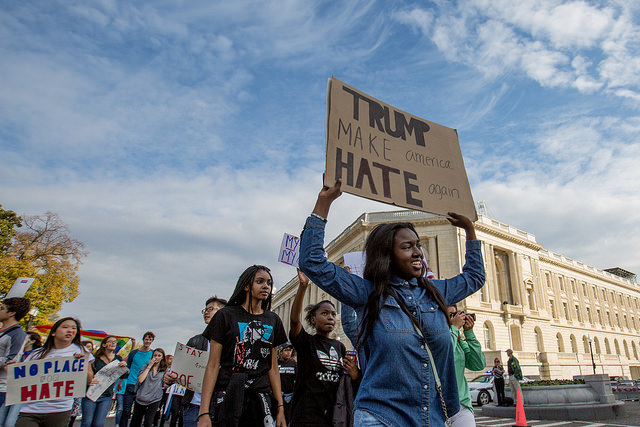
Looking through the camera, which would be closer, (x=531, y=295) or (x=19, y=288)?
(x=19, y=288)

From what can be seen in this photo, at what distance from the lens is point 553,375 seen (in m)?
39.2

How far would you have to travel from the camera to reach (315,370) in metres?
3.83

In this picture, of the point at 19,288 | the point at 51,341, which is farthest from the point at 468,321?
the point at 19,288

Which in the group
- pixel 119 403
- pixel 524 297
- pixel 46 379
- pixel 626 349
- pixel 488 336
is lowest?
pixel 119 403

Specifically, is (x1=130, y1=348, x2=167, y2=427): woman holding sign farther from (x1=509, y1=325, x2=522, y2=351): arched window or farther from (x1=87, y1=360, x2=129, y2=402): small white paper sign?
(x1=509, y1=325, x2=522, y2=351): arched window

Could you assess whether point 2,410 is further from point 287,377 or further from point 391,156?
point 391,156

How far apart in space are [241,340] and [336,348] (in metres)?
1.20

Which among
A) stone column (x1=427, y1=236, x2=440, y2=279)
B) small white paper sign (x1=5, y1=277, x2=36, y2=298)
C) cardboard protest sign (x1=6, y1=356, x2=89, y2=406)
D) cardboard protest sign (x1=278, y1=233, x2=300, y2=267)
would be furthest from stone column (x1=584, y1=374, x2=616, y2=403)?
stone column (x1=427, y1=236, x2=440, y2=279)

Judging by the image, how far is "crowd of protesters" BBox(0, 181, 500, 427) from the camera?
1.89 m

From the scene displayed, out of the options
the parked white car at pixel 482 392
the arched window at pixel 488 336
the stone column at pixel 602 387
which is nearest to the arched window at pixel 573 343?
the arched window at pixel 488 336

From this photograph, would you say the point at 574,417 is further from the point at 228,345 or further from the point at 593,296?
the point at 593,296

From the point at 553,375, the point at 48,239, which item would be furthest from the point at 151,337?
the point at 553,375

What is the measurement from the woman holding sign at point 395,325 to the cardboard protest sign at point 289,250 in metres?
3.90

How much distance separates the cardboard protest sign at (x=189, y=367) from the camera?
4426mm
